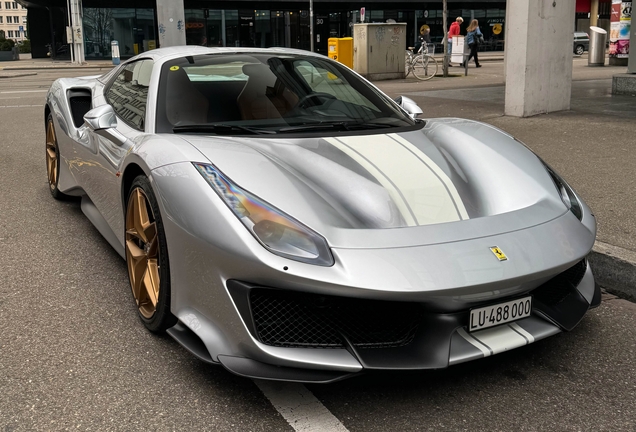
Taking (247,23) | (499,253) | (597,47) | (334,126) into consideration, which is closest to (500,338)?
(499,253)

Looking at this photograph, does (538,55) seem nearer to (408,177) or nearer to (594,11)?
(408,177)

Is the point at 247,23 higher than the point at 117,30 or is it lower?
higher

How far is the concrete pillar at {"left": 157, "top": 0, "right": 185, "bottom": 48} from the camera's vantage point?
22.9m

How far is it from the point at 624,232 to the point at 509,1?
6.66 m

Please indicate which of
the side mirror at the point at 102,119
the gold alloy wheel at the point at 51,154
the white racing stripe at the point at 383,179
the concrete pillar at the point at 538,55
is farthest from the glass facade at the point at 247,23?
the white racing stripe at the point at 383,179

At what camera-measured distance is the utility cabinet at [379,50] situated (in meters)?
18.5

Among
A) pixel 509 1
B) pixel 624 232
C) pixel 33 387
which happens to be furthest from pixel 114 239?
pixel 509 1

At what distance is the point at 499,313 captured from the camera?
8.55ft

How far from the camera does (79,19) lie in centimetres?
3238

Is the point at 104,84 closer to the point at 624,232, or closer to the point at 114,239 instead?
the point at 114,239

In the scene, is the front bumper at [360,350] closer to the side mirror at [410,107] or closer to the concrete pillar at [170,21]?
the side mirror at [410,107]

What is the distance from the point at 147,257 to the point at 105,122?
3.44ft

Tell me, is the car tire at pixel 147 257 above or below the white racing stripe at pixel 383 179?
below

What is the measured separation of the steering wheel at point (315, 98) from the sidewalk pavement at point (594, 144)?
177 cm
